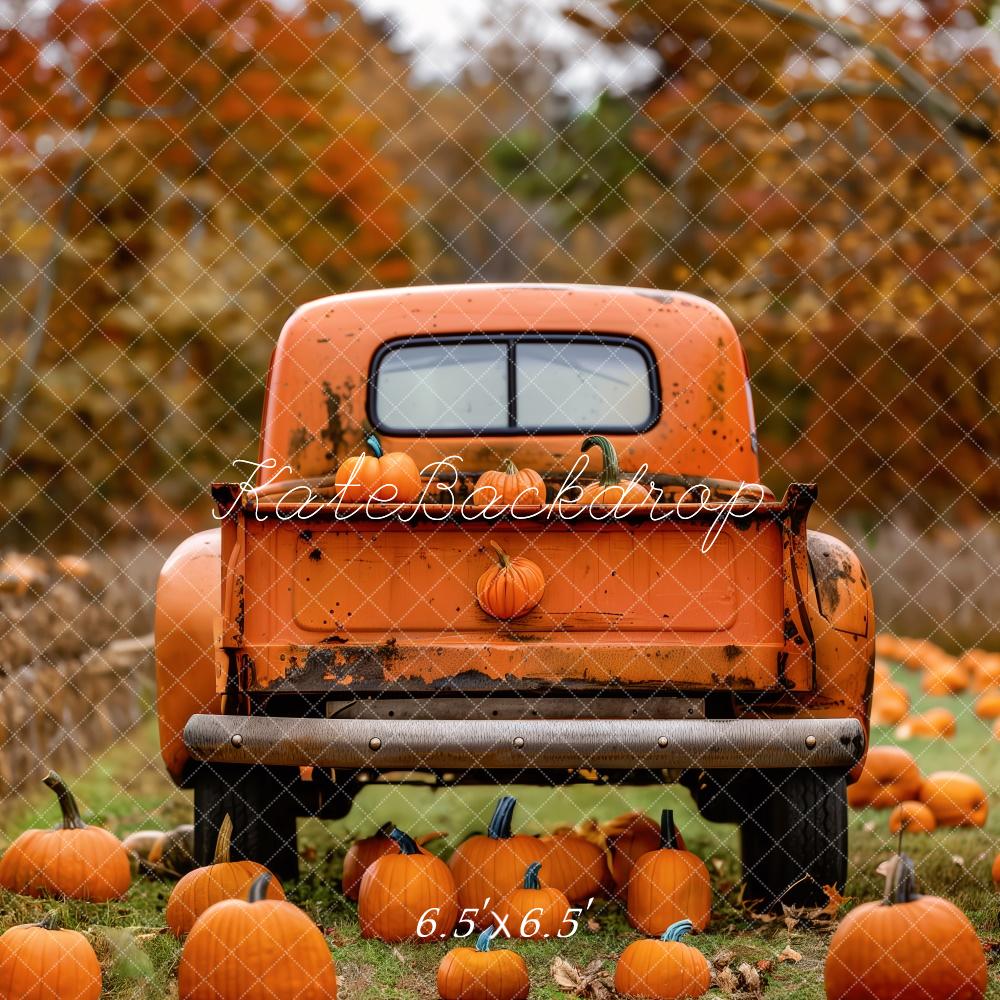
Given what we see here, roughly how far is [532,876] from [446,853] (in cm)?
124

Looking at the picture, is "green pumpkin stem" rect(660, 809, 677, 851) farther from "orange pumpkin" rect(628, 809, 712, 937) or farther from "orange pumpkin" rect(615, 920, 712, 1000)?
"orange pumpkin" rect(615, 920, 712, 1000)

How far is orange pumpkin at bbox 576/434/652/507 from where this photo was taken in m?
4.82

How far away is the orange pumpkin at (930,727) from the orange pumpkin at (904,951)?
542 cm

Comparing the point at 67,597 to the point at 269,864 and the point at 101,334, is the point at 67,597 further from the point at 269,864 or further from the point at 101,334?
the point at 101,334

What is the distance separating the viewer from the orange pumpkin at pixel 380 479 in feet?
15.6

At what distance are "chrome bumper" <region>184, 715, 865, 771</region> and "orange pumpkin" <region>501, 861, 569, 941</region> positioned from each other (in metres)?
0.53

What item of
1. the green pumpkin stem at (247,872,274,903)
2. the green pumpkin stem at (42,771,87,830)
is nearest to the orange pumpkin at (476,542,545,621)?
the green pumpkin stem at (247,872,274,903)

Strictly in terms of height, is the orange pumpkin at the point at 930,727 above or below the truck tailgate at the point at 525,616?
below

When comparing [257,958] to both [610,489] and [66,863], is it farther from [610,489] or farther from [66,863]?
[610,489]

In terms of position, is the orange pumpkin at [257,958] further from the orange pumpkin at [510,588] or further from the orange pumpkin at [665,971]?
the orange pumpkin at [510,588]

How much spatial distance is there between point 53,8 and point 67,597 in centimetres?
942

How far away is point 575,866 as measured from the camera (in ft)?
16.0

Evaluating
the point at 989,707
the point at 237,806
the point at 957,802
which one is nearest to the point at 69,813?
the point at 237,806

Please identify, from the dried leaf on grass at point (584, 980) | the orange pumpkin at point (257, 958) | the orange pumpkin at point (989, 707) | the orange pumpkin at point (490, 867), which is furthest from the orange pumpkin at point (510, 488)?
the orange pumpkin at point (989, 707)
